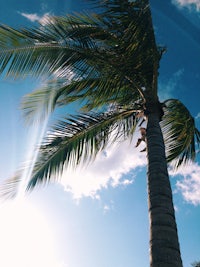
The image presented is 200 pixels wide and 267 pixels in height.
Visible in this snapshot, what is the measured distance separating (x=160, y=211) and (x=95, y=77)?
136 inches

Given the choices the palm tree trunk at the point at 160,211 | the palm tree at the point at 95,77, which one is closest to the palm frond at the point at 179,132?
the palm tree at the point at 95,77

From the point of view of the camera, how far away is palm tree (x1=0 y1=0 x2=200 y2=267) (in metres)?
6.11

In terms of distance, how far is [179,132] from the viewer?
8.02 meters

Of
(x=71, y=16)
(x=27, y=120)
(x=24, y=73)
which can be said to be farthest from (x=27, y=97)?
(x=71, y=16)

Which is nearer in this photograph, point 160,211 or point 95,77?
point 160,211

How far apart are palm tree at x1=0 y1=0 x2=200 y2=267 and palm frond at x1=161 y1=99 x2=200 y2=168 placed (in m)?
0.03

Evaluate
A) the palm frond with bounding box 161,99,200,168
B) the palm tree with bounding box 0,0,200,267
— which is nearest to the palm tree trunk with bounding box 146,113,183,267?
the palm tree with bounding box 0,0,200,267

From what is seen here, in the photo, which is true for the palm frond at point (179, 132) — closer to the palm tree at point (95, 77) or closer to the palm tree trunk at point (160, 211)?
the palm tree at point (95, 77)

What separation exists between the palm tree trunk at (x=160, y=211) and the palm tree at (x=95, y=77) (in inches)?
1.0

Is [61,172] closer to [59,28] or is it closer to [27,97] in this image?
[27,97]

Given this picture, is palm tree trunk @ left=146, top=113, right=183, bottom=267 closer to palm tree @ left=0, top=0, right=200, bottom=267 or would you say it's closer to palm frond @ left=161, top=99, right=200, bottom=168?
palm tree @ left=0, top=0, right=200, bottom=267

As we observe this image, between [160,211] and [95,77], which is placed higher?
[95,77]

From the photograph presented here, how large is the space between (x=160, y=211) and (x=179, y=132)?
12.8ft

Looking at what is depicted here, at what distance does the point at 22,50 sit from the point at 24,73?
0.49 metres
